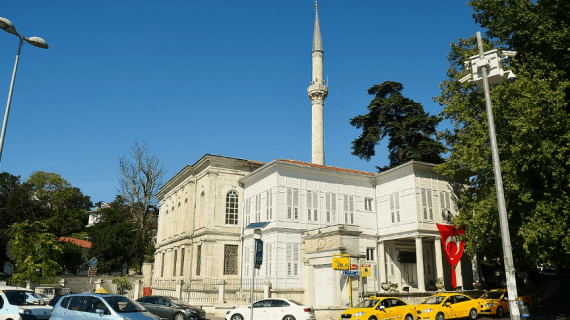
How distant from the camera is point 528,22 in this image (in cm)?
1930

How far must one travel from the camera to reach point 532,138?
17594 mm

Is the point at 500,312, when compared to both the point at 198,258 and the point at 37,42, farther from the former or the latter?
the point at 37,42

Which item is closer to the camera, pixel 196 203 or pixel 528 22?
pixel 528 22


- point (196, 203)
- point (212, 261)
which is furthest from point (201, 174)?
point (212, 261)

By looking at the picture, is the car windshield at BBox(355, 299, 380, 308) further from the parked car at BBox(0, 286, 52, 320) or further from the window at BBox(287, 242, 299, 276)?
the parked car at BBox(0, 286, 52, 320)

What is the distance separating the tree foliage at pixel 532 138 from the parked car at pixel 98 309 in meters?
15.4

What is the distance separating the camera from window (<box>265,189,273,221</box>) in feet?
92.7

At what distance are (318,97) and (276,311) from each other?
3045 cm

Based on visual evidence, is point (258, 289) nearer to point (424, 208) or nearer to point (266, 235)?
point (266, 235)

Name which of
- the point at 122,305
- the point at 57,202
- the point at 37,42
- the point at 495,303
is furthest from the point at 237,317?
the point at 57,202

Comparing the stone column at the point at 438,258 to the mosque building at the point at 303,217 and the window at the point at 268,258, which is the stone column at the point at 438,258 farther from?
the window at the point at 268,258

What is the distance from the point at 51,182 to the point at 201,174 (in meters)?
38.5

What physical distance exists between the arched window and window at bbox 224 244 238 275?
2103 mm

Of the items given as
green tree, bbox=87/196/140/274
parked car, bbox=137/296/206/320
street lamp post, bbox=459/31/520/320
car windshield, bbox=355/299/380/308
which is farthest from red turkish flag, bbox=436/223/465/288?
green tree, bbox=87/196/140/274
